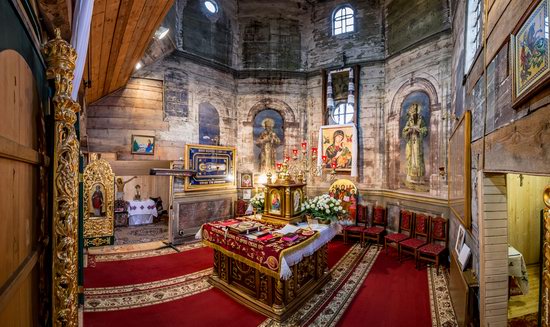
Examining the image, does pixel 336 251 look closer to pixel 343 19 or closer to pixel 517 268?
pixel 517 268

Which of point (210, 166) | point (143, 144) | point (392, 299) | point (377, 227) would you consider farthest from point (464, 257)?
point (143, 144)

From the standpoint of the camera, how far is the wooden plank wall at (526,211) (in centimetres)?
534

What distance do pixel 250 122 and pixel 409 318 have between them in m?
8.32

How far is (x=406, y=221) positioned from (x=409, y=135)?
109 inches

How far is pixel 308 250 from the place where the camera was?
14.9ft

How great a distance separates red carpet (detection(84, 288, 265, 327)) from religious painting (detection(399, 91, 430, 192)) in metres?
6.37

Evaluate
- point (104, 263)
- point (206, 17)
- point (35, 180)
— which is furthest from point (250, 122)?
point (35, 180)

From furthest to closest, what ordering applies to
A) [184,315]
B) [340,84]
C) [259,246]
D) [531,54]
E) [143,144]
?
[340,84]
[143,144]
[184,315]
[259,246]
[531,54]

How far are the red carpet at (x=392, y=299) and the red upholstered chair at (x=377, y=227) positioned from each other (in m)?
1.38

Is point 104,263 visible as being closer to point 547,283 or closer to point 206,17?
point 547,283

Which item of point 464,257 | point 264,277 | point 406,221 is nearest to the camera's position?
point 464,257

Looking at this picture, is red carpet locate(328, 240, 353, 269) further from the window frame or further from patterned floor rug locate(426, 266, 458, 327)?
the window frame

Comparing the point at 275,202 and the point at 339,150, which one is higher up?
the point at 339,150

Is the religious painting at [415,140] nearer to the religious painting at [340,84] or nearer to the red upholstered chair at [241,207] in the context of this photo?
the religious painting at [340,84]
